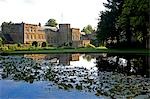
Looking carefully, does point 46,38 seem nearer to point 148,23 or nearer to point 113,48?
point 113,48

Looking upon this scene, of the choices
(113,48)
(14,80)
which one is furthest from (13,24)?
(14,80)

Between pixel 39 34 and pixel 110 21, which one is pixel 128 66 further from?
pixel 39 34

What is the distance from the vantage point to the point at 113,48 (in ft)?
204

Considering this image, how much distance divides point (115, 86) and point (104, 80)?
2.23 metres

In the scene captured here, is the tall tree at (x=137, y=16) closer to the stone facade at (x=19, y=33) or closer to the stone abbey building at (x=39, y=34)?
the stone abbey building at (x=39, y=34)

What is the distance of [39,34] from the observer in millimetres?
120500

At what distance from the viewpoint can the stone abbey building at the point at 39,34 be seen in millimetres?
107688

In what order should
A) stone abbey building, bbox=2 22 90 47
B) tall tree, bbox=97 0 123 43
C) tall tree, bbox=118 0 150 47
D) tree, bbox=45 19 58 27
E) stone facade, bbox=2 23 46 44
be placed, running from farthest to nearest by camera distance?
1. tree, bbox=45 19 58 27
2. stone abbey building, bbox=2 22 90 47
3. stone facade, bbox=2 23 46 44
4. tall tree, bbox=97 0 123 43
5. tall tree, bbox=118 0 150 47

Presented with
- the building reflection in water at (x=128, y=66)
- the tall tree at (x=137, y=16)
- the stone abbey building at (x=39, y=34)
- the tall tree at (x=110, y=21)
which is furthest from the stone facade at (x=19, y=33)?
the building reflection in water at (x=128, y=66)

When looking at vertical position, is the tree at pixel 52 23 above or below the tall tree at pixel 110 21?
above

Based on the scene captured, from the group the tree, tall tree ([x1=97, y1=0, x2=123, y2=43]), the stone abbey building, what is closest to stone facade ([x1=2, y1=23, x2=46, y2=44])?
the stone abbey building

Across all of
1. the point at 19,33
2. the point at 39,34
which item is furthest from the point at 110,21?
the point at 39,34

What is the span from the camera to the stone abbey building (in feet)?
353

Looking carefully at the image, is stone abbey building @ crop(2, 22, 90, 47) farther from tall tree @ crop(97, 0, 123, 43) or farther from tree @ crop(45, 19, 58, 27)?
tall tree @ crop(97, 0, 123, 43)
